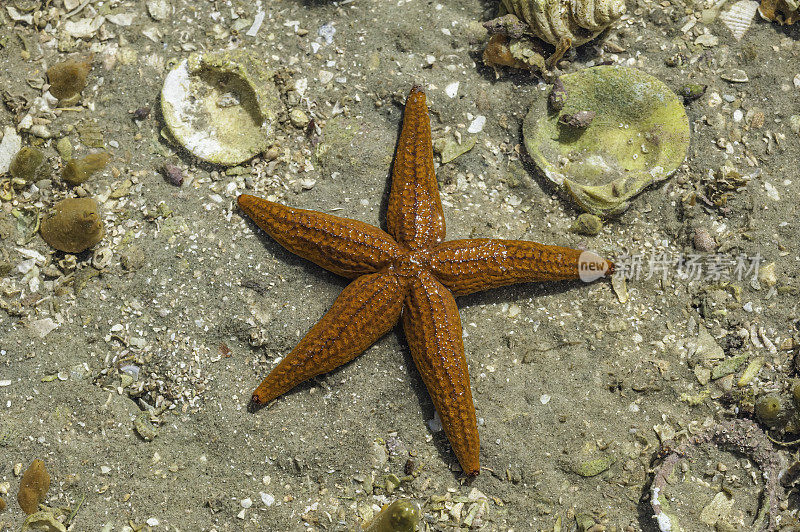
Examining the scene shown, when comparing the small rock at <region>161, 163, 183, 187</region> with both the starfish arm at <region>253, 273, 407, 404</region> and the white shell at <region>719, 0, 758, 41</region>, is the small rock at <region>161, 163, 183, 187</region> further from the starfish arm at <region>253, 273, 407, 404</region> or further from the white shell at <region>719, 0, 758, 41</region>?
the white shell at <region>719, 0, 758, 41</region>

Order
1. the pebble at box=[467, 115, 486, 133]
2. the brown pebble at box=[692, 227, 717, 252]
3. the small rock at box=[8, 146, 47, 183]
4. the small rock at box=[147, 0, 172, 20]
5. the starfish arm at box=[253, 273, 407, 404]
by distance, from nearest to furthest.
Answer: the starfish arm at box=[253, 273, 407, 404] → the small rock at box=[8, 146, 47, 183] → the brown pebble at box=[692, 227, 717, 252] → the pebble at box=[467, 115, 486, 133] → the small rock at box=[147, 0, 172, 20]

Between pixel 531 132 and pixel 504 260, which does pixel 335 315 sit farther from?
pixel 531 132

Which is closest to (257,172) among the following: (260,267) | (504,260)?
(260,267)

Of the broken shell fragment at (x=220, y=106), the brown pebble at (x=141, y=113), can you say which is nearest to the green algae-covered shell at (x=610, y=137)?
the broken shell fragment at (x=220, y=106)

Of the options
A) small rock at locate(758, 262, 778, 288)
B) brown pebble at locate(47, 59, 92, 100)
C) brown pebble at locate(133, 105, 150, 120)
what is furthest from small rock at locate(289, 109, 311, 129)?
small rock at locate(758, 262, 778, 288)

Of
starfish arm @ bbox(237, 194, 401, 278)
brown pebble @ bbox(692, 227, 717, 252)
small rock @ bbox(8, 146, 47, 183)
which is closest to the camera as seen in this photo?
starfish arm @ bbox(237, 194, 401, 278)

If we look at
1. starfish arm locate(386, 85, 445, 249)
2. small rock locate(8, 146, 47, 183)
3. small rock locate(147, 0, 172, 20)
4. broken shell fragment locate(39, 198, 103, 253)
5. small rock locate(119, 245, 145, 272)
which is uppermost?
small rock locate(147, 0, 172, 20)

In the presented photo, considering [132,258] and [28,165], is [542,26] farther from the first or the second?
[28,165]
